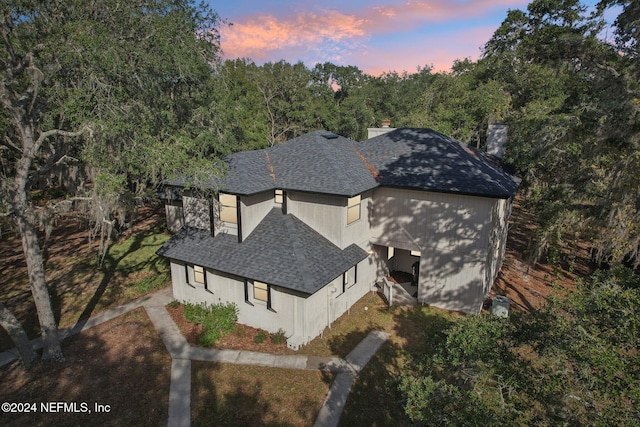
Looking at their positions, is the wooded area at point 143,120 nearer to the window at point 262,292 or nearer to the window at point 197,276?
the window at point 197,276

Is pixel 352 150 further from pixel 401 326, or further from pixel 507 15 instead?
pixel 507 15

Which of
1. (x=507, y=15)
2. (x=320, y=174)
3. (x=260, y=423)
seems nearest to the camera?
(x=260, y=423)

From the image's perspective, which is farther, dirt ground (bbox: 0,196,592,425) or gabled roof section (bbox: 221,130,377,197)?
gabled roof section (bbox: 221,130,377,197)

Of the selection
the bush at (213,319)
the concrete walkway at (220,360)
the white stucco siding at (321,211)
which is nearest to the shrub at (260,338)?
the concrete walkway at (220,360)

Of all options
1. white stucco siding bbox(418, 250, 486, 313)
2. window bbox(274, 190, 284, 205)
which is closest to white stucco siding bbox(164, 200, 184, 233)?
window bbox(274, 190, 284, 205)

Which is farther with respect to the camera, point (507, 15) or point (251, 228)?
point (507, 15)

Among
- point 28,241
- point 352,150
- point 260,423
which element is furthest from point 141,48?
point 260,423

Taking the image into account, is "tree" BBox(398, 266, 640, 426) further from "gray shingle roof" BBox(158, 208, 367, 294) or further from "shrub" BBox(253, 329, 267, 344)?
"shrub" BBox(253, 329, 267, 344)
